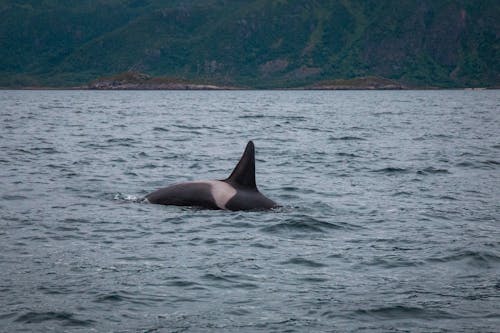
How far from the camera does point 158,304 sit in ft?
34.4

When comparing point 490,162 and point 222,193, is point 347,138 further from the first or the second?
point 222,193

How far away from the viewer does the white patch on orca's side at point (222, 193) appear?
1795 centimetres

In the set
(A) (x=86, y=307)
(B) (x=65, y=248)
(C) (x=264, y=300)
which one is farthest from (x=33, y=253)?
(C) (x=264, y=300)

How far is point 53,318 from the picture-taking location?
9.76 m

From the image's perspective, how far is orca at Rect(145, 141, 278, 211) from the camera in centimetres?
1794

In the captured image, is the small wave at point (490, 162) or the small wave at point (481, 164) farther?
the small wave at point (490, 162)

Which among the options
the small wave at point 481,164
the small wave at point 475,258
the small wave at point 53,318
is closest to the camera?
the small wave at point 53,318

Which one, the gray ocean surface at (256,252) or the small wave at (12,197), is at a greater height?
the small wave at (12,197)

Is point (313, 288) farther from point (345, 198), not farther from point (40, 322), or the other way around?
point (345, 198)

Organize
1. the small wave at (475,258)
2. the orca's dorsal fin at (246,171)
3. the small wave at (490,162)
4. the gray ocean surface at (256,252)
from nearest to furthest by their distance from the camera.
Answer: the gray ocean surface at (256,252), the small wave at (475,258), the orca's dorsal fin at (246,171), the small wave at (490,162)

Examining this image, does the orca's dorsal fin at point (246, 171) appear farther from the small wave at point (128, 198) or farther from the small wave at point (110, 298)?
the small wave at point (110, 298)

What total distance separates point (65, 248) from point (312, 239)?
5256 mm

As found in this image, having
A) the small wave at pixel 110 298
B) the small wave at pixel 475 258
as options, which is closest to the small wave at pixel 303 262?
the small wave at pixel 475 258

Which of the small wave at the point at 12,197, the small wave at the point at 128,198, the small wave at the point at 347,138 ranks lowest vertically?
the small wave at the point at 347,138
